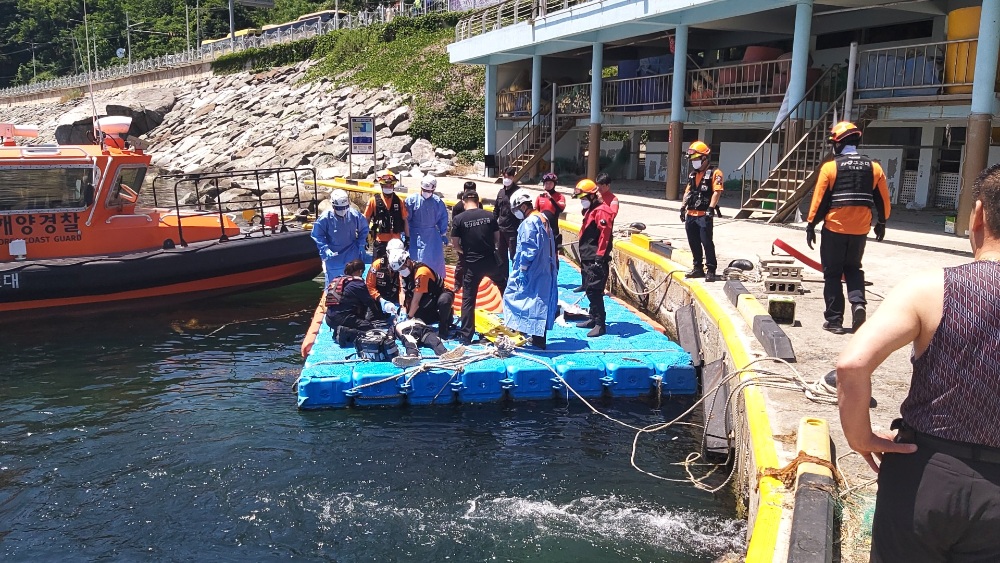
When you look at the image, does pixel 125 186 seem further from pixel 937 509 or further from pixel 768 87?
pixel 768 87

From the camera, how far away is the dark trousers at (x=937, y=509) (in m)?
2.25

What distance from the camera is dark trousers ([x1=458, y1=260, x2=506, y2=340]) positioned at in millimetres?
8273

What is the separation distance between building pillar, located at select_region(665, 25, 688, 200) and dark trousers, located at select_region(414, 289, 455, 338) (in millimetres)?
11460

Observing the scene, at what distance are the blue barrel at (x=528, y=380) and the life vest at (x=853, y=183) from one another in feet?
9.84

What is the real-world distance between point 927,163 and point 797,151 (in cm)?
376

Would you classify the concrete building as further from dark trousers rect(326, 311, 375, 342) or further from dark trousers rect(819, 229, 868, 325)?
dark trousers rect(326, 311, 375, 342)

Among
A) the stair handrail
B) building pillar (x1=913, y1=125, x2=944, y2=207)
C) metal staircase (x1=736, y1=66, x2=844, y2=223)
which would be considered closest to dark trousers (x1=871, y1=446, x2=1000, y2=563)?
metal staircase (x1=736, y1=66, x2=844, y2=223)

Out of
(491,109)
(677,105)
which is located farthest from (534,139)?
(677,105)

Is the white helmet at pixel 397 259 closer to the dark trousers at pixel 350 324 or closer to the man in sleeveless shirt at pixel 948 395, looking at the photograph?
the dark trousers at pixel 350 324

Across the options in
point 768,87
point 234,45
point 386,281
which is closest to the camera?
point 386,281

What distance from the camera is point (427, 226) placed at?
10.1 meters

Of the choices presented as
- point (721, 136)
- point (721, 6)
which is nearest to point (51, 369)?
point (721, 6)

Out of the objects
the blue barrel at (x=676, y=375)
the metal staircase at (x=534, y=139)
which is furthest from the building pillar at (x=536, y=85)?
the blue barrel at (x=676, y=375)

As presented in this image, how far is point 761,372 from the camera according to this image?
5734 millimetres
